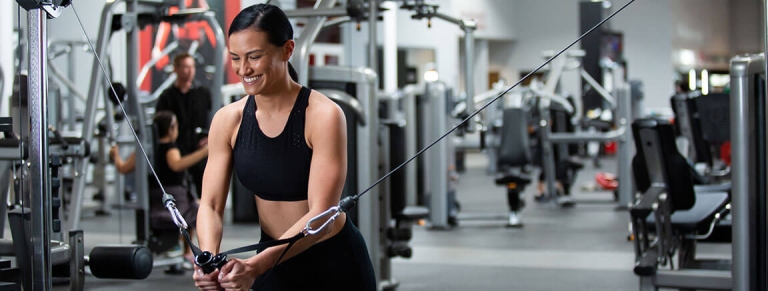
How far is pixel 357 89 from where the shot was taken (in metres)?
4.23

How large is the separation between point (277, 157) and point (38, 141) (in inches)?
31.1

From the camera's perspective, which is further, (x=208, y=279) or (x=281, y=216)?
(x=281, y=216)

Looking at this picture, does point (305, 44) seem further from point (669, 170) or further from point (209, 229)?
point (209, 229)

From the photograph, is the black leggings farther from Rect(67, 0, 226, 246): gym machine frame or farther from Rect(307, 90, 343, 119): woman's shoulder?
Rect(67, 0, 226, 246): gym machine frame

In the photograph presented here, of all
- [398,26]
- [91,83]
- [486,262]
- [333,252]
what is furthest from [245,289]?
[398,26]

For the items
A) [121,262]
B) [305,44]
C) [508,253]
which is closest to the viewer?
[121,262]

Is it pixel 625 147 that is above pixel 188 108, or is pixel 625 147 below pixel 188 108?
below

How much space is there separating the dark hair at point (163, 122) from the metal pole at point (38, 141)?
107 inches

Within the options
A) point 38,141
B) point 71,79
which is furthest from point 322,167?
point 71,79

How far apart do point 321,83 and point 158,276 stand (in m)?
→ 1.47

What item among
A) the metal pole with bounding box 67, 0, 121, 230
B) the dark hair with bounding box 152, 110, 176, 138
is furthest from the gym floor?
the dark hair with bounding box 152, 110, 176, 138

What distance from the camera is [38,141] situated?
2.32 metres

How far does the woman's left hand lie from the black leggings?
0.22 meters

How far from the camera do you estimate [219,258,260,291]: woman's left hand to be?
1683 mm
